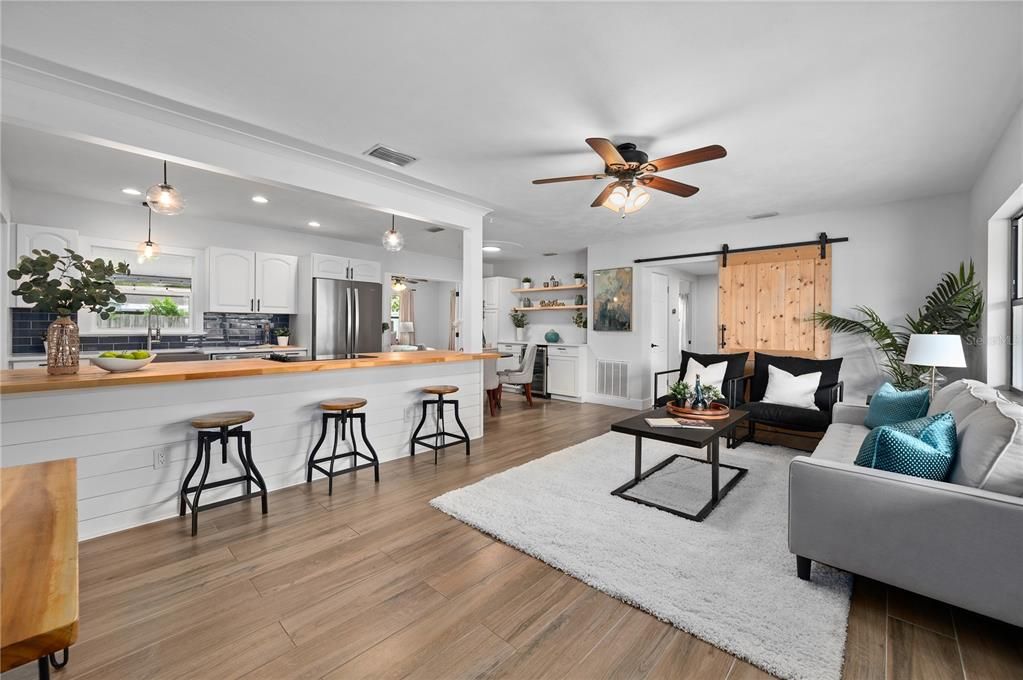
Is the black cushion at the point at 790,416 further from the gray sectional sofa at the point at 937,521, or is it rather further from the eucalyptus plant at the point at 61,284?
the eucalyptus plant at the point at 61,284

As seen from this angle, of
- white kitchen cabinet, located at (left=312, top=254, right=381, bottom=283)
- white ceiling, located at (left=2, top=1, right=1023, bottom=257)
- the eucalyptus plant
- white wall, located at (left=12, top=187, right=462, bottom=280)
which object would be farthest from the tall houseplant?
white kitchen cabinet, located at (left=312, top=254, right=381, bottom=283)

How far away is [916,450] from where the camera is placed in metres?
1.90

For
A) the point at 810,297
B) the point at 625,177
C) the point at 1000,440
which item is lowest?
the point at 1000,440

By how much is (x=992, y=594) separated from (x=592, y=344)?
550 centimetres

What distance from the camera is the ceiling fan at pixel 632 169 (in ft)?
8.71

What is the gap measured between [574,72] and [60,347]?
3.32 m

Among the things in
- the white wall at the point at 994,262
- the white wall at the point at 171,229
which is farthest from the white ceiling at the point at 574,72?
the white wall at the point at 171,229

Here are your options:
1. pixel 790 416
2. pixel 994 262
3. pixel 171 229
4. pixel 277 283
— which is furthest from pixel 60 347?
pixel 994 262

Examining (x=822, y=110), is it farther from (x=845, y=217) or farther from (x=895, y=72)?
(x=845, y=217)

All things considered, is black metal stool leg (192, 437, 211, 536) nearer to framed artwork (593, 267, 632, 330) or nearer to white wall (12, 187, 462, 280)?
white wall (12, 187, 462, 280)

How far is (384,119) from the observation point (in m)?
2.80

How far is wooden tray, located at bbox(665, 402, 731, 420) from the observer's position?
3.33 meters

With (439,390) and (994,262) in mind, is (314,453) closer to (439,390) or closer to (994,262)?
(439,390)

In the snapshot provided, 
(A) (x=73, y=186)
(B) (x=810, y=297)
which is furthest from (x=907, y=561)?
(A) (x=73, y=186)
